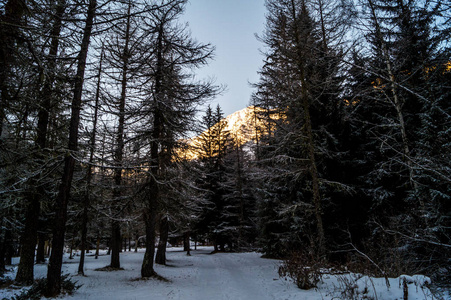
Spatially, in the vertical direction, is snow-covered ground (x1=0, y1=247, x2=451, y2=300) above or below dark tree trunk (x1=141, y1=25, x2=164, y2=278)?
below

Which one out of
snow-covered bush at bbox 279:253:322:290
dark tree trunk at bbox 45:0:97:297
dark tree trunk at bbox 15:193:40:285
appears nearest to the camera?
dark tree trunk at bbox 45:0:97:297

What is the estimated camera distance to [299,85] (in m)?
11.6

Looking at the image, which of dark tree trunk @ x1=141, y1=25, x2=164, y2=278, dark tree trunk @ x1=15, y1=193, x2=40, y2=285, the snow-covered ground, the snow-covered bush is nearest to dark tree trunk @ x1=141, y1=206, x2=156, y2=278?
dark tree trunk @ x1=141, y1=25, x2=164, y2=278

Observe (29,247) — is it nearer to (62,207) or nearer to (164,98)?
(62,207)

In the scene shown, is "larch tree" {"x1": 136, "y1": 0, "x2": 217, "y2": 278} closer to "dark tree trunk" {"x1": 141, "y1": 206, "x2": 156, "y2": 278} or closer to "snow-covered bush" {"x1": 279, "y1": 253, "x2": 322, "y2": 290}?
"dark tree trunk" {"x1": 141, "y1": 206, "x2": 156, "y2": 278}

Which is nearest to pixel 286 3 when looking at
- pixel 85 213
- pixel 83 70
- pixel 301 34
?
pixel 301 34

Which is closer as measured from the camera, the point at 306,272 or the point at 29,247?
the point at 306,272

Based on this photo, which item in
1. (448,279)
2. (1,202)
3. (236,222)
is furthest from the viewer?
(236,222)

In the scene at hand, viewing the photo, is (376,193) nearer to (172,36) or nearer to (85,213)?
(172,36)

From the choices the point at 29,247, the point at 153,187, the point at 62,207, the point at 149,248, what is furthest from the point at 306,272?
the point at 29,247

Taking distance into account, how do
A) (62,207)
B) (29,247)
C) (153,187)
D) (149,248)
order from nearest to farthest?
(62,207) → (29,247) → (149,248) → (153,187)

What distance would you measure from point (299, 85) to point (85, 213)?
13256mm

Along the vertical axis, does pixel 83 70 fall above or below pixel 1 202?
above

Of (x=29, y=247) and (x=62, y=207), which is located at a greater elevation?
(x=62, y=207)
